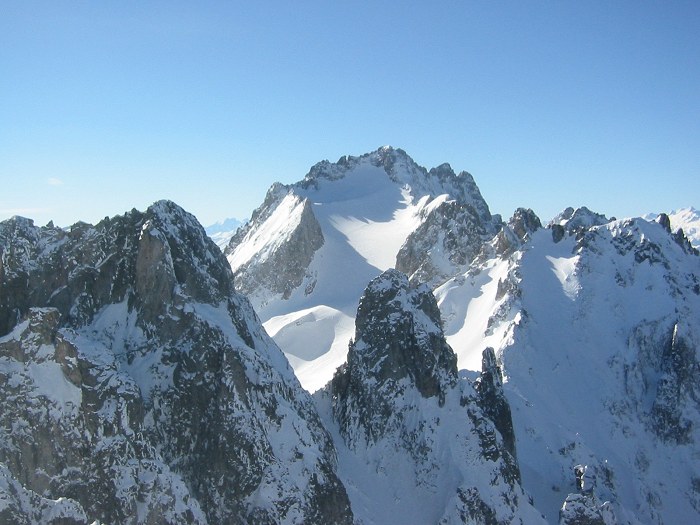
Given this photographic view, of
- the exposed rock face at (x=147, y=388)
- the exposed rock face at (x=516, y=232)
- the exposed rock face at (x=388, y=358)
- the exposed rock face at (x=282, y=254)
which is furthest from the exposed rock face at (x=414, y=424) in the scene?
the exposed rock face at (x=282, y=254)

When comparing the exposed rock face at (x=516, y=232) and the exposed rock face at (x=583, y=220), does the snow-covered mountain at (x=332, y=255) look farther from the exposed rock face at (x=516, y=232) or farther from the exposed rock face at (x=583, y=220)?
the exposed rock face at (x=583, y=220)

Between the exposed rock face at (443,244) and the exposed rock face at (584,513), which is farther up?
the exposed rock face at (443,244)

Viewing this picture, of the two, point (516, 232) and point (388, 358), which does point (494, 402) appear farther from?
point (516, 232)

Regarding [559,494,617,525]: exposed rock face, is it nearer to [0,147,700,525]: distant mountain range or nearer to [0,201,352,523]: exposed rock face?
[0,147,700,525]: distant mountain range

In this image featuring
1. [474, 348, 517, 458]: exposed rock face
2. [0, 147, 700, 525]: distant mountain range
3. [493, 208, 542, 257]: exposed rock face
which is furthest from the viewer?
[493, 208, 542, 257]: exposed rock face

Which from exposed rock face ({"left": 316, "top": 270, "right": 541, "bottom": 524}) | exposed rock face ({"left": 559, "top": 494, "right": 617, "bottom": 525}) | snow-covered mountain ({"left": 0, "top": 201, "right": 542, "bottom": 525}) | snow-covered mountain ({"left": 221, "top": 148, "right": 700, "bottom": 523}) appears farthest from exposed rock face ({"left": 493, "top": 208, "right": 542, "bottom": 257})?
exposed rock face ({"left": 559, "top": 494, "right": 617, "bottom": 525})

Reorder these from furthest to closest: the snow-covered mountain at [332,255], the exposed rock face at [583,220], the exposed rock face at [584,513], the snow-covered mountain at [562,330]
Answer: the exposed rock face at [583,220] < the snow-covered mountain at [332,255] < the snow-covered mountain at [562,330] < the exposed rock face at [584,513]
